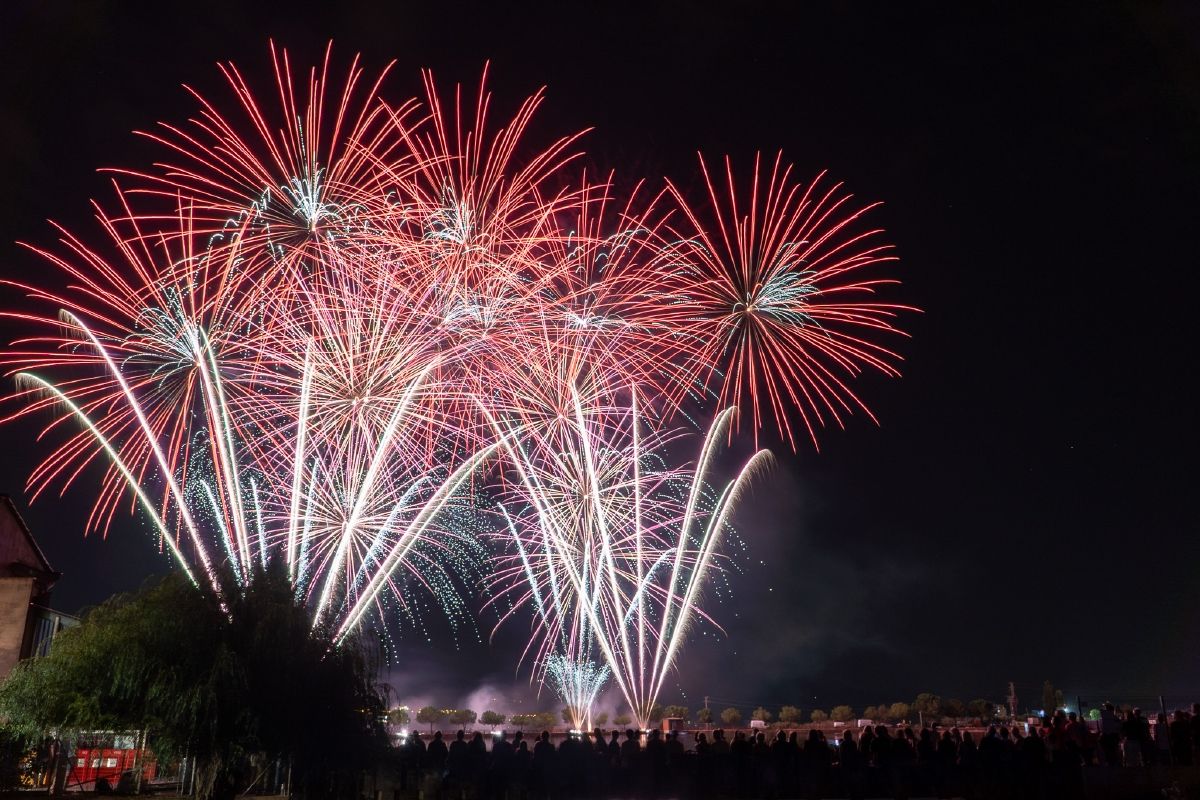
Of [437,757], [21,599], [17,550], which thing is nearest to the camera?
[437,757]

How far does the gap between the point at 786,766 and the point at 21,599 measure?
2177 cm

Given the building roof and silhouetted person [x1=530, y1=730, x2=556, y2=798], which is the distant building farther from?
silhouetted person [x1=530, y1=730, x2=556, y2=798]

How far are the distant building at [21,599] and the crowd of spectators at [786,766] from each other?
44.9 ft

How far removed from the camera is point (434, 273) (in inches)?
1024

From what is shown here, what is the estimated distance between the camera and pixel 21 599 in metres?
28.3

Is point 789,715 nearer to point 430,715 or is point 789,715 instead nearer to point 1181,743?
point 430,715

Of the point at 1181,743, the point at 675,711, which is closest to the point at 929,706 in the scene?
the point at 675,711

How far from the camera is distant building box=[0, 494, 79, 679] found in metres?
28.0

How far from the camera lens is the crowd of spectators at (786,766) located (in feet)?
61.0

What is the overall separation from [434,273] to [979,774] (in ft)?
55.3

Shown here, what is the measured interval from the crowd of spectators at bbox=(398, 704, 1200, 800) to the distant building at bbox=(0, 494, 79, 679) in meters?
13.7

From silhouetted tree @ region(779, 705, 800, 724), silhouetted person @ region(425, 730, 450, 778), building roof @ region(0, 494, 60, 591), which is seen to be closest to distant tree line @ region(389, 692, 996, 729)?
silhouetted tree @ region(779, 705, 800, 724)

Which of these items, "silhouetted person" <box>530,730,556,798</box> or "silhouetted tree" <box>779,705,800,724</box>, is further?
"silhouetted tree" <box>779,705,800,724</box>

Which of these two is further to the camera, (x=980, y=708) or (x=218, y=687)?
(x=980, y=708)
